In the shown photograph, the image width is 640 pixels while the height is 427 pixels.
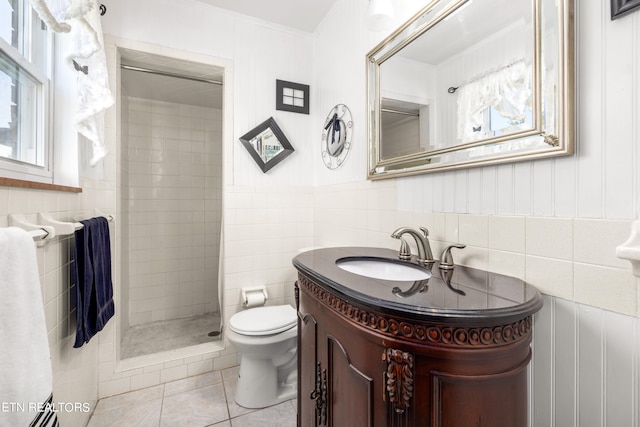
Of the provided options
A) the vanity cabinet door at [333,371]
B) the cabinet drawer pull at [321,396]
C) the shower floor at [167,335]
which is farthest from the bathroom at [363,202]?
the cabinet drawer pull at [321,396]

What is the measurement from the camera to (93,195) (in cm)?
162

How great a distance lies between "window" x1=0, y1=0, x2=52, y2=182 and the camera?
99cm

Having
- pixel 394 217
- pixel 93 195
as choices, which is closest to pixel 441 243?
pixel 394 217

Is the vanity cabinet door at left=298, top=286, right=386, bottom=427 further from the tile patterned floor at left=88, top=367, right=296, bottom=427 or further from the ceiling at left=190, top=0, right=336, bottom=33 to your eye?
the ceiling at left=190, top=0, right=336, bottom=33

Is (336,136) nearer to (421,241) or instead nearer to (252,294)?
(421,241)

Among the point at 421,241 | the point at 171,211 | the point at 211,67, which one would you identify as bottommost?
the point at 421,241

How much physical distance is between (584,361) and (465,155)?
0.70 metres

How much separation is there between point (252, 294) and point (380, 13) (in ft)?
6.10

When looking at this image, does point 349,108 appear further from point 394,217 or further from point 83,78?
point 83,78

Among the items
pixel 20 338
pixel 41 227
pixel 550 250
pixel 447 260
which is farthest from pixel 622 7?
pixel 41 227

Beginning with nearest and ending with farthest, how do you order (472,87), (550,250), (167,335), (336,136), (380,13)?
1. (550,250)
2. (472,87)
3. (380,13)
4. (336,136)
5. (167,335)

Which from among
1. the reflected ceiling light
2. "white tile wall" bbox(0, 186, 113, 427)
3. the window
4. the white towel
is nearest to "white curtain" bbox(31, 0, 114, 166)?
the window

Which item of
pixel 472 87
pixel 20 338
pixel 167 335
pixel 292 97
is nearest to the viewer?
pixel 20 338

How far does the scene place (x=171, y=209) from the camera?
2.89m
